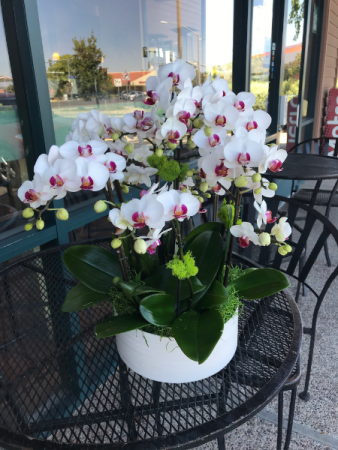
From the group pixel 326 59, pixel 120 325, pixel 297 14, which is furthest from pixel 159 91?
pixel 326 59

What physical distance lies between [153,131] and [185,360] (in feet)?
1.31

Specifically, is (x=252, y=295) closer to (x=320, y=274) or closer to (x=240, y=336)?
(x=240, y=336)

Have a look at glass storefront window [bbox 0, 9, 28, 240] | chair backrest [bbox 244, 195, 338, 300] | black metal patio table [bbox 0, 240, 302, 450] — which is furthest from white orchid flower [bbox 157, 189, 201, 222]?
glass storefront window [bbox 0, 9, 28, 240]

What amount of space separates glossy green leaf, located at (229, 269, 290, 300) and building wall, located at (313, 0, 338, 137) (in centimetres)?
453

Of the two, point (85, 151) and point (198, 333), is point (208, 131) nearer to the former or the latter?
point (85, 151)

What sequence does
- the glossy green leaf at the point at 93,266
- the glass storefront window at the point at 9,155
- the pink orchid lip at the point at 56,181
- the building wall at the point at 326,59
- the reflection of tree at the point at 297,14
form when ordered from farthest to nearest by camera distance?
the building wall at the point at 326,59, the reflection of tree at the point at 297,14, the glass storefront window at the point at 9,155, the glossy green leaf at the point at 93,266, the pink orchid lip at the point at 56,181

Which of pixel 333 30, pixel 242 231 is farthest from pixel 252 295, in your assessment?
pixel 333 30

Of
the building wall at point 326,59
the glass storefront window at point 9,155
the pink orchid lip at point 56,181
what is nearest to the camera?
the pink orchid lip at point 56,181

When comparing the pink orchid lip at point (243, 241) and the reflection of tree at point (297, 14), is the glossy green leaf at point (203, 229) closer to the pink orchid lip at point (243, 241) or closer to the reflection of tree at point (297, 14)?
the pink orchid lip at point (243, 241)

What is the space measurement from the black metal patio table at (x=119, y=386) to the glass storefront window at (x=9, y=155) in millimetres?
216

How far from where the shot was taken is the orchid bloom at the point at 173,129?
52cm

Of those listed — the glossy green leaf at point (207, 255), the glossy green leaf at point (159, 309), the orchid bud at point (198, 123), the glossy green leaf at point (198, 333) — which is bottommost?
the glossy green leaf at point (198, 333)

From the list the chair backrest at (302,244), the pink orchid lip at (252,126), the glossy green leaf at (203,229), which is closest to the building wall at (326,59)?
the chair backrest at (302,244)

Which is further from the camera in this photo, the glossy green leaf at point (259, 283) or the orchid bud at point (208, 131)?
the glossy green leaf at point (259, 283)
